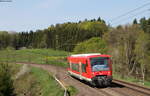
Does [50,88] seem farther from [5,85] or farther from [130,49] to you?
[130,49]

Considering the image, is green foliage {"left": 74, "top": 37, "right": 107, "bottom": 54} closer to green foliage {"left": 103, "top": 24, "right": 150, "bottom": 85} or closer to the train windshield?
green foliage {"left": 103, "top": 24, "right": 150, "bottom": 85}

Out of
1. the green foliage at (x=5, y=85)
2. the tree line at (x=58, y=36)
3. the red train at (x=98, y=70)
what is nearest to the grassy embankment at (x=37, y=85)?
the green foliage at (x=5, y=85)

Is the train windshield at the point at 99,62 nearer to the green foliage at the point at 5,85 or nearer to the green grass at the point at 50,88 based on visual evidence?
the green grass at the point at 50,88

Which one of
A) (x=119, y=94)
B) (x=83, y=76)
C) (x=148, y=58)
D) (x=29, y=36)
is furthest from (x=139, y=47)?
(x=29, y=36)

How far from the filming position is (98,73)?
28656mm

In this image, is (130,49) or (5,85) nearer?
(5,85)

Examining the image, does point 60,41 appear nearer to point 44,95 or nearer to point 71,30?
point 71,30

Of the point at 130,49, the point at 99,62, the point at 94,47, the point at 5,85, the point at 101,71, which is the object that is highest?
the point at 94,47

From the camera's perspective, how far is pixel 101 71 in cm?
2869

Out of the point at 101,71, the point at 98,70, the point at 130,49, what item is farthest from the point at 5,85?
the point at 130,49

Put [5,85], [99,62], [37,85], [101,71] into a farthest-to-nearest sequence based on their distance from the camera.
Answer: [37,85], [5,85], [99,62], [101,71]

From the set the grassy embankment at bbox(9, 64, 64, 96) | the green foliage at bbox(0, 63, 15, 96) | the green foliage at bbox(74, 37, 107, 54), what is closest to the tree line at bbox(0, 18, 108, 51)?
the green foliage at bbox(74, 37, 107, 54)

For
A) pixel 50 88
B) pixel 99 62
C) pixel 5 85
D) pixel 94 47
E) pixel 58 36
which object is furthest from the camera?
pixel 58 36

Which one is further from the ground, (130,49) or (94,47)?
(94,47)
